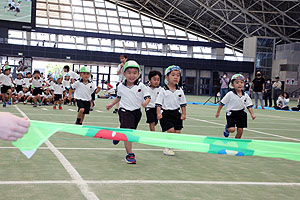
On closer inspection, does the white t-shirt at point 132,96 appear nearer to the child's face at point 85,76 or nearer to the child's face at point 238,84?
the child's face at point 238,84

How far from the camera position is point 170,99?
7023 mm

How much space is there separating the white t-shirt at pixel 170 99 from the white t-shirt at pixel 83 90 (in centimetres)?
328

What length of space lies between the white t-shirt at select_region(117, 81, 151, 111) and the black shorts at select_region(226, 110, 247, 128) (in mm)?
2574

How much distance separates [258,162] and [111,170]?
8.34 ft

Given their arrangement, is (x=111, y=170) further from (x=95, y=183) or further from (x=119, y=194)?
(x=119, y=194)

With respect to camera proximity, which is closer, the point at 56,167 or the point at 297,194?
the point at 297,194

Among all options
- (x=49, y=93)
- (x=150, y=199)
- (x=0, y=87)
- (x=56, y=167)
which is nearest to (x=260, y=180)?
(x=150, y=199)

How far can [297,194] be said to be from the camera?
4.32 m

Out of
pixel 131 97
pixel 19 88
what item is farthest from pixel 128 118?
pixel 19 88

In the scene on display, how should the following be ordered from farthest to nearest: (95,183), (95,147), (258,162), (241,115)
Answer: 1. (241,115)
2. (95,147)
3. (258,162)
4. (95,183)

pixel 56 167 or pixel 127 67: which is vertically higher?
pixel 127 67

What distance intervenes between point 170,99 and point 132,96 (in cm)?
90

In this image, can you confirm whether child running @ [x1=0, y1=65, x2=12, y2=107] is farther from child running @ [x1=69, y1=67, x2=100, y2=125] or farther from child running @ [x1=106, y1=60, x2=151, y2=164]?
child running @ [x1=106, y1=60, x2=151, y2=164]

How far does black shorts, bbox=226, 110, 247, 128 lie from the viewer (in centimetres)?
822
